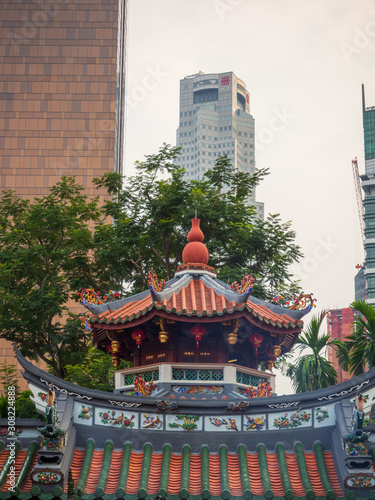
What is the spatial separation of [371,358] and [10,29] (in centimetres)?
9720

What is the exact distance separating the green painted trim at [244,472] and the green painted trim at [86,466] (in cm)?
294

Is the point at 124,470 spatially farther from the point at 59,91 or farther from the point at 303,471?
the point at 59,91

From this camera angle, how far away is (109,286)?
117 ft

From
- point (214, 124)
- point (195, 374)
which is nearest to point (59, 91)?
point (214, 124)

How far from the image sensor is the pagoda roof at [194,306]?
17.0 m

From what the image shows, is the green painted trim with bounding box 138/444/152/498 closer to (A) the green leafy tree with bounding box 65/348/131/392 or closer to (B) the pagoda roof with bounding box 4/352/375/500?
(B) the pagoda roof with bounding box 4/352/375/500

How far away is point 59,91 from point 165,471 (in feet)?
320

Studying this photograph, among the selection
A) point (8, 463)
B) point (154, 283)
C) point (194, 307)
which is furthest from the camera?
point (154, 283)

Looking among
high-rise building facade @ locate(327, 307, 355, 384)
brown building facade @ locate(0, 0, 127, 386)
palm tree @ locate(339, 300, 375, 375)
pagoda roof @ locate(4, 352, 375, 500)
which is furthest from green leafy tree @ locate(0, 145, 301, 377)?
brown building facade @ locate(0, 0, 127, 386)

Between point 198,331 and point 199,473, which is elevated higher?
point 198,331

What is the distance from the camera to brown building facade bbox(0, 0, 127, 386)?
104312 millimetres

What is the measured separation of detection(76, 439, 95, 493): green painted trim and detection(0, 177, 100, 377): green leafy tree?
57.7 ft

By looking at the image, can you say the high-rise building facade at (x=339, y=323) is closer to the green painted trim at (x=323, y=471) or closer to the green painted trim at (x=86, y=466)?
the green painted trim at (x=323, y=471)

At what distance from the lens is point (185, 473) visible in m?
15.2
